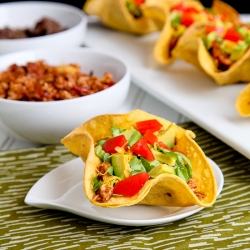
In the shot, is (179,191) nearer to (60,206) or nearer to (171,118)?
(60,206)

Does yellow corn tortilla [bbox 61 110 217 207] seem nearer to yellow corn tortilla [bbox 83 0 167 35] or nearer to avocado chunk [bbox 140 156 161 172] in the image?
avocado chunk [bbox 140 156 161 172]

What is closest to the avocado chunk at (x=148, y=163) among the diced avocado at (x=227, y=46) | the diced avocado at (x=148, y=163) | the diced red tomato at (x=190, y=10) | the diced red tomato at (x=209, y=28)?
the diced avocado at (x=148, y=163)

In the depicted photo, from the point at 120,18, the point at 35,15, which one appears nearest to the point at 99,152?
the point at 120,18

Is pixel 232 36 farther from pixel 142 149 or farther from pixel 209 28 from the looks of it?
pixel 142 149

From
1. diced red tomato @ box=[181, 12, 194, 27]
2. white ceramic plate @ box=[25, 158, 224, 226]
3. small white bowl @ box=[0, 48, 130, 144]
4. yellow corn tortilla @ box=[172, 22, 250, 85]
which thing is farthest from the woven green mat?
diced red tomato @ box=[181, 12, 194, 27]

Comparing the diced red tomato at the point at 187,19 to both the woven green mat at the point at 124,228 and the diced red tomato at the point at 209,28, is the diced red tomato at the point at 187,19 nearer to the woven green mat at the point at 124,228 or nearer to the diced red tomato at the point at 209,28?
the diced red tomato at the point at 209,28

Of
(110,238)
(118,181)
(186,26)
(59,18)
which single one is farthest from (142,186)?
(59,18)
